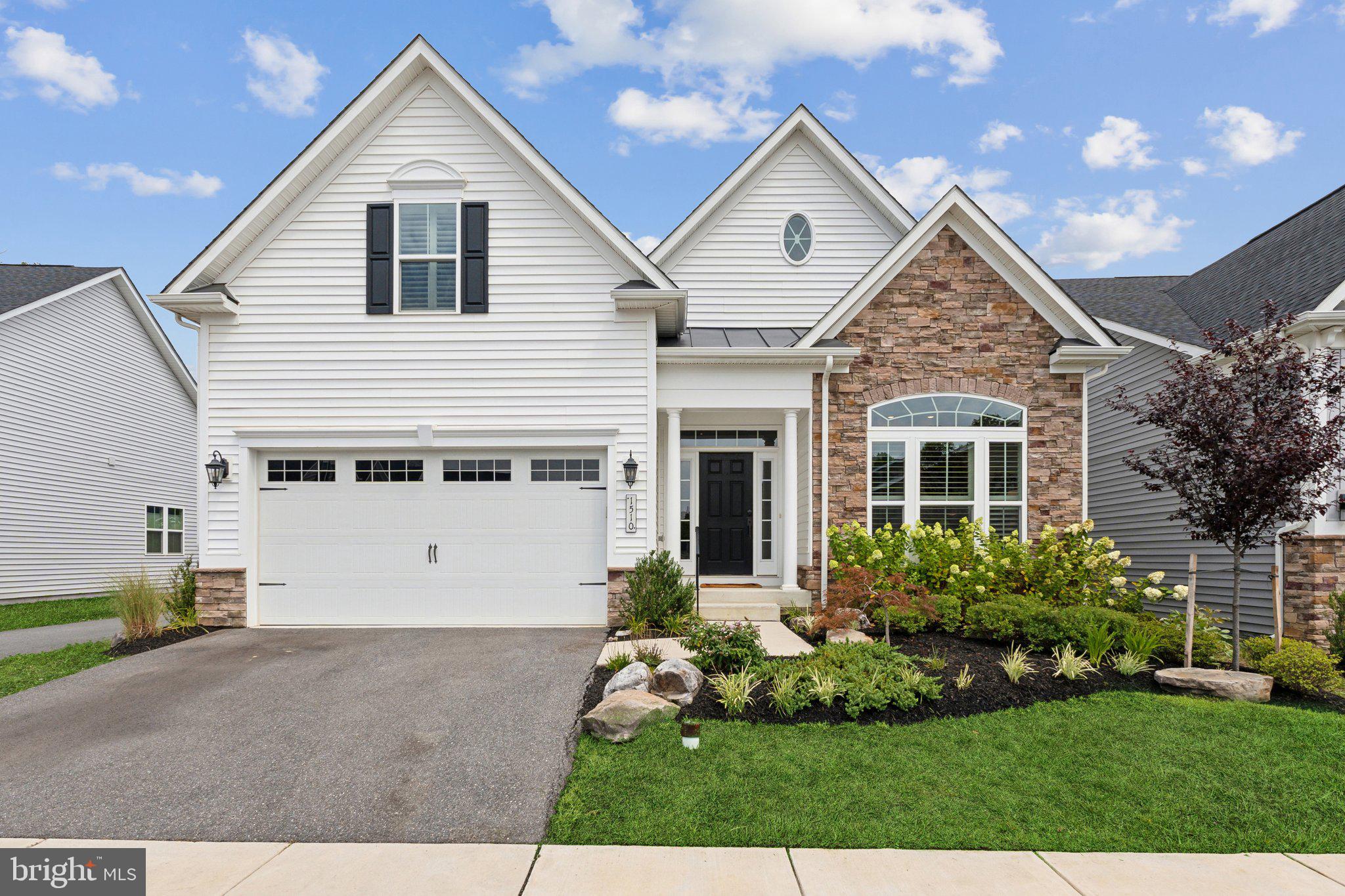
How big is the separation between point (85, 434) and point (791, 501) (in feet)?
53.7

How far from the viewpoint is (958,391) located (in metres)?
11.0

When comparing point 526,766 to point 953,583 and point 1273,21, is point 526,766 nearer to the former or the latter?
point 953,583

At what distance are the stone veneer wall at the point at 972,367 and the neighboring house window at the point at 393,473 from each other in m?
5.67

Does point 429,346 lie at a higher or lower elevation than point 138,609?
higher

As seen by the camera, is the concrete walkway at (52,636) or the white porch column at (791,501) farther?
the white porch column at (791,501)

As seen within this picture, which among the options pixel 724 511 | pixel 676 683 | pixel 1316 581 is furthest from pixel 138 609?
pixel 1316 581

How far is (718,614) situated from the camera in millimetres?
10289

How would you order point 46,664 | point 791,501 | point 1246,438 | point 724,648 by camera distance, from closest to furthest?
point 724,648, point 1246,438, point 46,664, point 791,501

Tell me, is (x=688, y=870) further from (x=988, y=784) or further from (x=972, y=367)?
(x=972, y=367)

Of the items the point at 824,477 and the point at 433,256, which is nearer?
the point at 433,256

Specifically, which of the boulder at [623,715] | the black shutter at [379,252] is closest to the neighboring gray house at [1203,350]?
the boulder at [623,715]

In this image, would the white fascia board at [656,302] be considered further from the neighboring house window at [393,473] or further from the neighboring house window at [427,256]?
the neighboring house window at [393,473]

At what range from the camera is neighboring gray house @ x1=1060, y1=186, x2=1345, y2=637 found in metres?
9.42

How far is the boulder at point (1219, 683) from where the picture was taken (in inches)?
276
